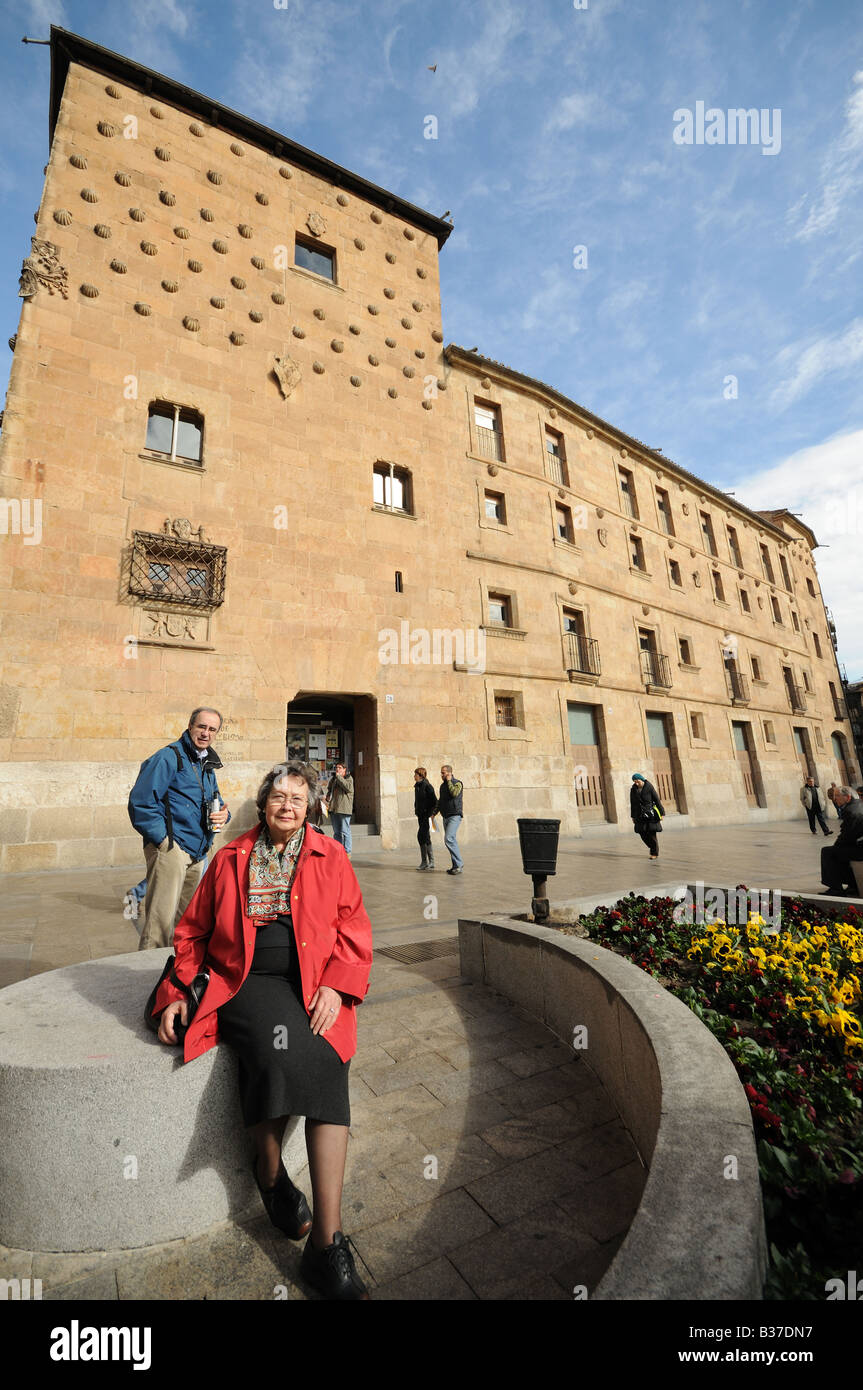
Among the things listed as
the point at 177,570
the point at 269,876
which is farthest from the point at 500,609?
the point at 269,876

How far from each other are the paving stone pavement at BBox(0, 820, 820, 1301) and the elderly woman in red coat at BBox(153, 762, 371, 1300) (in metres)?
0.18

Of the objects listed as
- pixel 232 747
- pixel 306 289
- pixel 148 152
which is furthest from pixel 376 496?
pixel 148 152

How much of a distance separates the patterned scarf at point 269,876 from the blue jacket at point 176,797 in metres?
1.85

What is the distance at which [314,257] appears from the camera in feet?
46.8

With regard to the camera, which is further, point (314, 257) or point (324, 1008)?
point (314, 257)

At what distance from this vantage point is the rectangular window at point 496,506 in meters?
16.1

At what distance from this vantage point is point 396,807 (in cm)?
1216

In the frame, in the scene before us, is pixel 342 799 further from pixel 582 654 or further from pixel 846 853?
pixel 582 654

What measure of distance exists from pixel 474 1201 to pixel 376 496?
13564mm

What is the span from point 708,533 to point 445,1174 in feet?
91.4

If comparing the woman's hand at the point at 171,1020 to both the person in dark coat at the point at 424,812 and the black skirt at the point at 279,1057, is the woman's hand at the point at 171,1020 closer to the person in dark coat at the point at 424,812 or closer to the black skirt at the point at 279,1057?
the black skirt at the point at 279,1057

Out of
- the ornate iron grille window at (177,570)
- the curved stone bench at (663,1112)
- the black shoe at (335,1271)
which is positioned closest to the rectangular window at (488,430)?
the ornate iron grille window at (177,570)

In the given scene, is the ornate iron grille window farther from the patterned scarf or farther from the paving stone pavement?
the patterned scarf

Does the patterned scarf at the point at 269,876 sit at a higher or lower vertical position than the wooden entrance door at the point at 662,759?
lower
